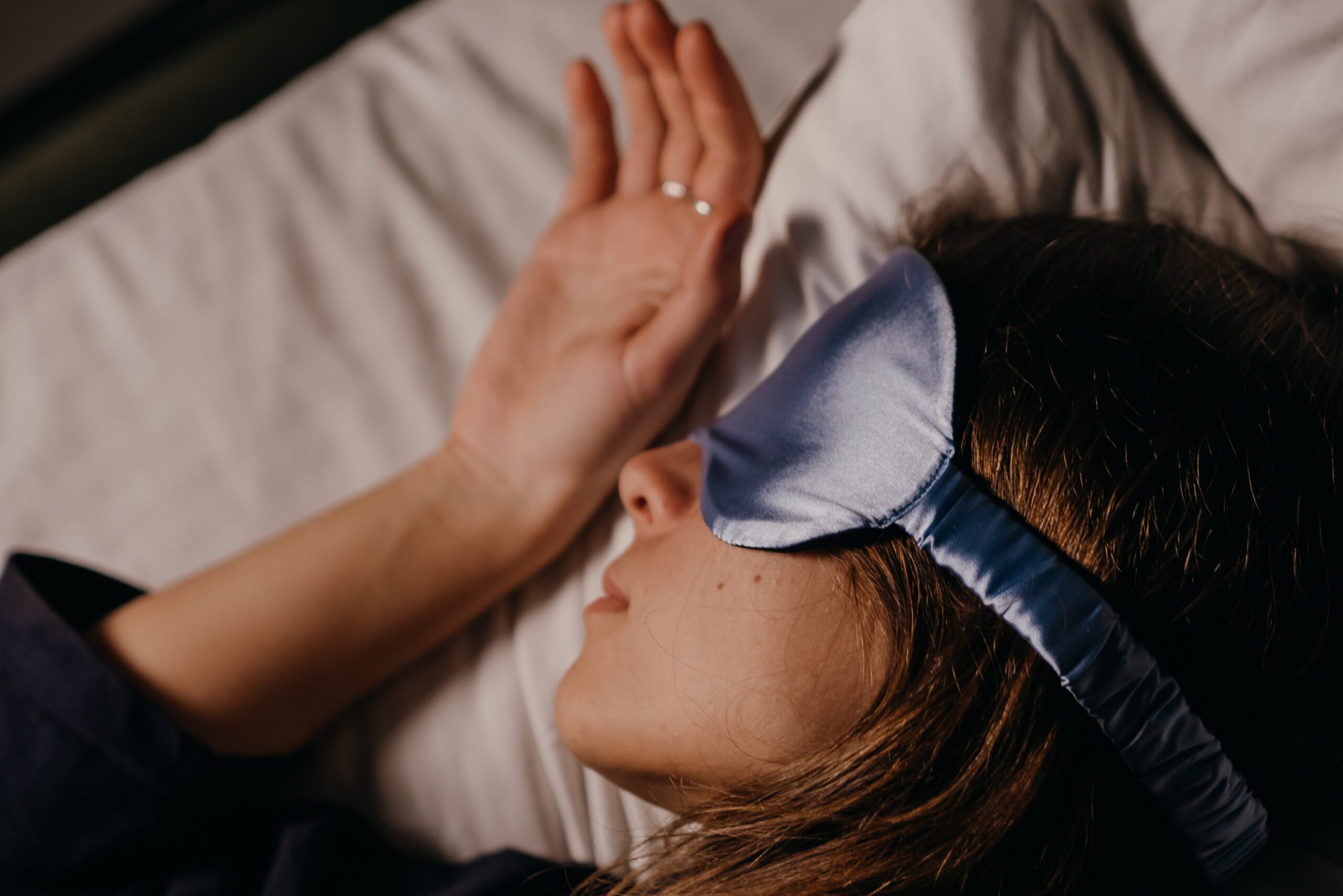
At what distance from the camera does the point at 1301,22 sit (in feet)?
2.02

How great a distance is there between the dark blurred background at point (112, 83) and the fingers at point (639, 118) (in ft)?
1.71

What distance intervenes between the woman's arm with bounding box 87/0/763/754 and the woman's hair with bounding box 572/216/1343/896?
0.84ft

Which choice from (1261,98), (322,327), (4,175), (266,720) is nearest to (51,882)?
(266,720)

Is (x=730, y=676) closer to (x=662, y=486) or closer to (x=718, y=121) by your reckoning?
(x=662, y=486)

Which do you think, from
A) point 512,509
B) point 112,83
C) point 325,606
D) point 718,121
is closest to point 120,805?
point 325,606

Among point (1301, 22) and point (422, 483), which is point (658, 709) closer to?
point (422, 483)

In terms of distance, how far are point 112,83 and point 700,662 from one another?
3.35 ft

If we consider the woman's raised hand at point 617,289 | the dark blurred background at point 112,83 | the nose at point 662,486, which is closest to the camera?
the nose at point 662,486

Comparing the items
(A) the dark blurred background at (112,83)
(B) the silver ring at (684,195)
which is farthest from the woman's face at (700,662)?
(A) the dark blurred background at (112,83)

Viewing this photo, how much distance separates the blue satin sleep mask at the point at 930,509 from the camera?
45cm

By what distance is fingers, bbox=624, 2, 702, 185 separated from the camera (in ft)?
2.40

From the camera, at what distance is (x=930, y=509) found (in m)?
0.46

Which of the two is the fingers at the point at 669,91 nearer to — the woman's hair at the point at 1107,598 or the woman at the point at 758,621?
the woman at the point at 758,621

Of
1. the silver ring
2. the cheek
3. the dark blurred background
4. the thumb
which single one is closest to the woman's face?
the cheek
